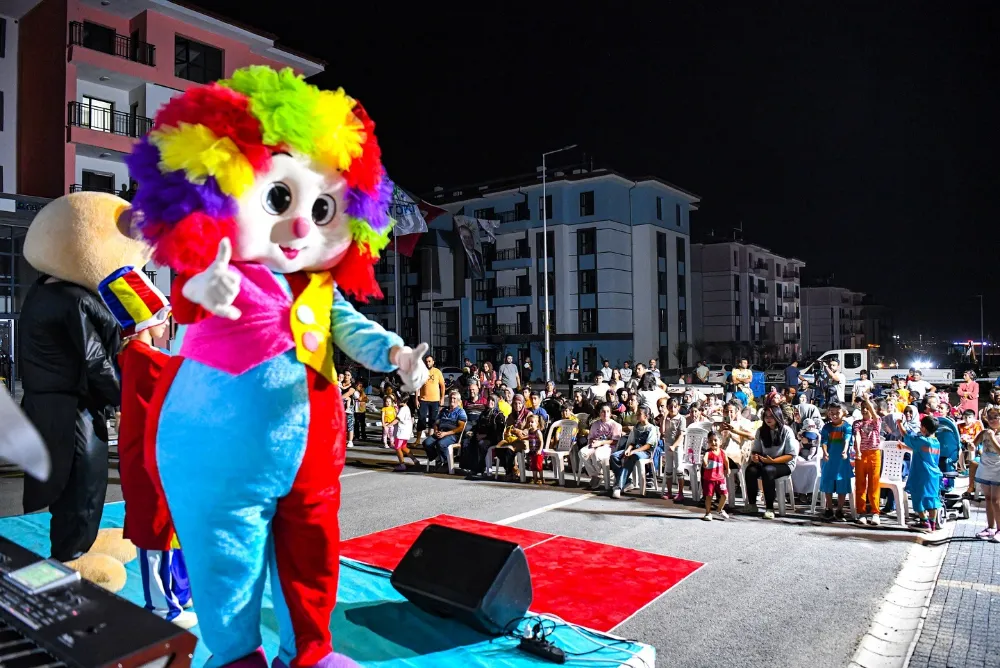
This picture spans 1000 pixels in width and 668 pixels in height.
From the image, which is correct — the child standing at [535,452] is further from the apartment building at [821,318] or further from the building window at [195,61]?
the apartment building at [821,318]

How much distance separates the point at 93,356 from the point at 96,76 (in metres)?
19.2

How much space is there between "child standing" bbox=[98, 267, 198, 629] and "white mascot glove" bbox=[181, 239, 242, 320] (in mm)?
1022

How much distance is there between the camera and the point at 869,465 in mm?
7242

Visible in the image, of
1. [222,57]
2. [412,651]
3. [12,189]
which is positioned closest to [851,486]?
[412,651]

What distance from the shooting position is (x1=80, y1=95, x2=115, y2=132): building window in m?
18.9

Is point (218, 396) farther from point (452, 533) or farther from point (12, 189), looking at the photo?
point (12, 189)

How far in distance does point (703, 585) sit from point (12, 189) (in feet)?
74.9

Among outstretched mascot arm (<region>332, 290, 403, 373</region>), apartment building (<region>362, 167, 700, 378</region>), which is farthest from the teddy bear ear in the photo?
apartment building (<region>362, 167, 700, 378</region>)

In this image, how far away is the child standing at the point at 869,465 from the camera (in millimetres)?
7207

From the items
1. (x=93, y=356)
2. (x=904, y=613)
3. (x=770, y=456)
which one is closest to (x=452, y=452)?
(x=770, y=456)

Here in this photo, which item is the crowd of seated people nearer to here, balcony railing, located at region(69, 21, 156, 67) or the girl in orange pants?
the girl in orange pants

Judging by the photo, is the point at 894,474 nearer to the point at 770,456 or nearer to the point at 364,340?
the point at 770,456

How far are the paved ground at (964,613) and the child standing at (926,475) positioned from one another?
51cm

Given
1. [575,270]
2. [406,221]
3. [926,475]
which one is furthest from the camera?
[575,270]
